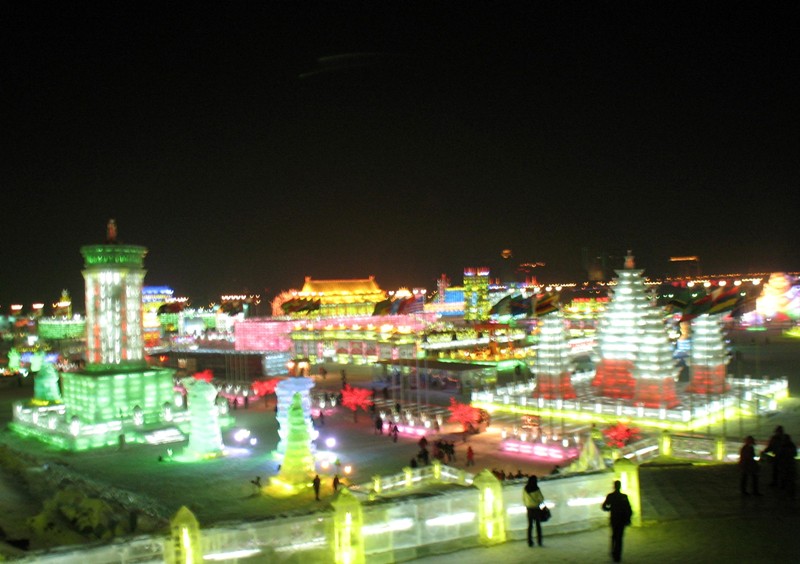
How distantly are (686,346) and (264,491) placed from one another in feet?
130

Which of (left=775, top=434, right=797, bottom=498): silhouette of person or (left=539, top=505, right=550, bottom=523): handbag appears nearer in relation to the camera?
(left=539, top=505, right=550, bottom=523): handbag

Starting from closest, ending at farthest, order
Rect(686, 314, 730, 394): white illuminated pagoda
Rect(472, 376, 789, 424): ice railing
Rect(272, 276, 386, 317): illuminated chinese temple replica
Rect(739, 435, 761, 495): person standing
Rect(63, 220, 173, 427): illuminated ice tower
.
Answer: Rect(739, 435, 761, 495): person standing, Rect(472, 376, 789, 424): ice railing, Rect(686, 314, 730, 394): white illuminated pagoda, Rect(63, 220, 173, 427): illuminated ice tower, Rect(272, 276, 386, 317): illuminated chinese temple replica

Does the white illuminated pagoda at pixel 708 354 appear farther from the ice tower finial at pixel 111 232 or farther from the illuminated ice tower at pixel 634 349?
the ice tower finial at pixel 111 232

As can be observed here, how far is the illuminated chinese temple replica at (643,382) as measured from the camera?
28.7 meters

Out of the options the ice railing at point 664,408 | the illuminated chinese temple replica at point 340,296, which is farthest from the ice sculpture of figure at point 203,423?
the illuminated chinese temple replica at point 340,296

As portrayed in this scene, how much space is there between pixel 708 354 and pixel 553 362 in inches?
248

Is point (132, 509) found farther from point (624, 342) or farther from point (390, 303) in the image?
point (390, 303)

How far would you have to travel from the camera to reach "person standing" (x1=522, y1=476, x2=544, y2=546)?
36.6 feet

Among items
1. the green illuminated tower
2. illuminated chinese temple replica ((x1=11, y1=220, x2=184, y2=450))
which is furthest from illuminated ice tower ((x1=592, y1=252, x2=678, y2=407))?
the green illuminated tower

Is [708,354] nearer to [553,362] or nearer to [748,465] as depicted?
[553,362]

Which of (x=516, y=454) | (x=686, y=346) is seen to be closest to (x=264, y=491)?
(x=516, y=454)

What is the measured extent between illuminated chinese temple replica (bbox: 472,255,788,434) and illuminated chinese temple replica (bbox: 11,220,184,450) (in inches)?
567

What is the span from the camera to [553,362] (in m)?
32.2

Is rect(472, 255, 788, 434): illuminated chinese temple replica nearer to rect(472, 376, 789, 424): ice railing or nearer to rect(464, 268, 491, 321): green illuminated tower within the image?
rect(472, 376, 789, 424): ice railing
